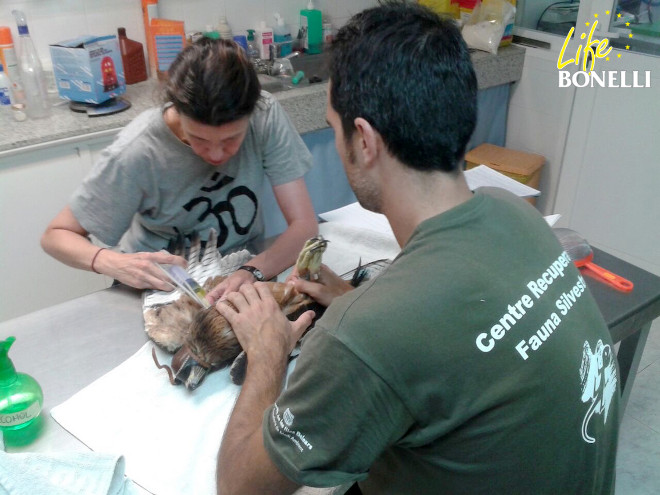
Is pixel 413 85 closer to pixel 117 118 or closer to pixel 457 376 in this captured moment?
pixel 457 376

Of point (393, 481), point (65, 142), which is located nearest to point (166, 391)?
point (393, 481)

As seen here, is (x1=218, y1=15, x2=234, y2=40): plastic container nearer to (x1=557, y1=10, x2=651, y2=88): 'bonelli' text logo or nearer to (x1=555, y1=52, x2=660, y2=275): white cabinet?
(x1=557, y1=10, x2=651, y2=88): 'bonelli' text logo

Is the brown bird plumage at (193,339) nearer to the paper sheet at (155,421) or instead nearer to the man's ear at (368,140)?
the paper sheet at (155,421)

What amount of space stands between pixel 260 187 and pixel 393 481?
1006 millimetres

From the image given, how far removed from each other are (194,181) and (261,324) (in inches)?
22.8

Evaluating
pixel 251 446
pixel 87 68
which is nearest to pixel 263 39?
pixel 87 68

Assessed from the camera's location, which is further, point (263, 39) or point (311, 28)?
point (311, 28)

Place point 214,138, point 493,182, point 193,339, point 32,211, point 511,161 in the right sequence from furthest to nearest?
point 511,161
point 32,211
point 493,182
point 214,138
point 193,339

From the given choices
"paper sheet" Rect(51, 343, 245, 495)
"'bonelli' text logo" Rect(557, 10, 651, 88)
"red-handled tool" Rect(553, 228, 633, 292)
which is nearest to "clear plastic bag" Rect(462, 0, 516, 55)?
"'bonelli' text logo" Rect(557, 10, 651, 88)

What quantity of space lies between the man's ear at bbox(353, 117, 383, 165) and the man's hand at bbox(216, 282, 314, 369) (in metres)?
0.39

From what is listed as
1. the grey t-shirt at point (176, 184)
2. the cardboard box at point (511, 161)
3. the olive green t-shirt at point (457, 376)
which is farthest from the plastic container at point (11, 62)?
the cardboard box at point (511, 161)

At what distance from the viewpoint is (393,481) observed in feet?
3.07

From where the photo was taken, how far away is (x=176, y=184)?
1564 mm

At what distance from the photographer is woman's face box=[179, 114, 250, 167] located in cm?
141
